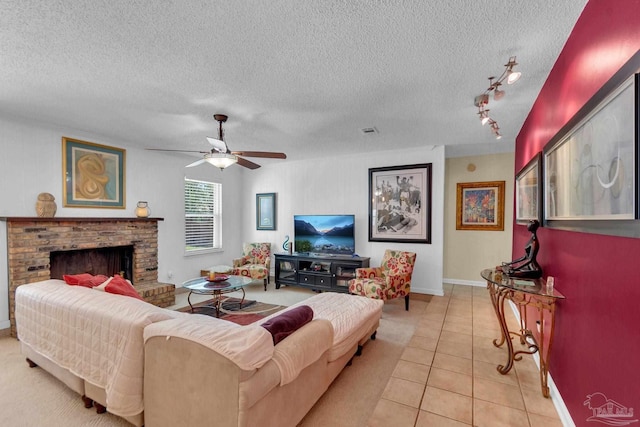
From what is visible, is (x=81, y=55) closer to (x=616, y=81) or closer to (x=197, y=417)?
(x=197, y=417)

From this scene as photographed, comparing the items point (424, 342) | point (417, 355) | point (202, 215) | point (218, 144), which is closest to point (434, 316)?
point (424, 342)

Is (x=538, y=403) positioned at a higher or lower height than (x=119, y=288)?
lower

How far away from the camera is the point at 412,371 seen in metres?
2.48

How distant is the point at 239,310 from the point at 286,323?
2659 mm

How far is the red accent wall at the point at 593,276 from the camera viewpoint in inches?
47.1

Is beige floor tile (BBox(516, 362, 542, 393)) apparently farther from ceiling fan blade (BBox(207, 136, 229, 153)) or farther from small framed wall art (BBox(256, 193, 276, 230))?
small framed wall art (BBox(256, 193, 276, 230))

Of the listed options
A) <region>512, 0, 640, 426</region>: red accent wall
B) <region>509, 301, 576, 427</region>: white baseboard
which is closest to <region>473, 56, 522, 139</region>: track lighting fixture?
<region>512, 0, 640, 426</region>: red accent wall

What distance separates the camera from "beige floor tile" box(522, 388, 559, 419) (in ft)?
6.45

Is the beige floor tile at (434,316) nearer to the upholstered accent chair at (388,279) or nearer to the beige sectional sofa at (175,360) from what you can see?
the upholstered accent chair at (388,279)

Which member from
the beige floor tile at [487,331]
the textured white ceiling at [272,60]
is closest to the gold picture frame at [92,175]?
the textured white ceiling at [272,60]

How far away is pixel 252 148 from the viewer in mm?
4918

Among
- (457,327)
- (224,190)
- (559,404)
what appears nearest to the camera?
(559,404)

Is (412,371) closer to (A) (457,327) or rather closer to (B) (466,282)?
(A) (457,327)

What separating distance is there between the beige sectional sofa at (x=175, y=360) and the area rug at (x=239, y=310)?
1839 millimetres
